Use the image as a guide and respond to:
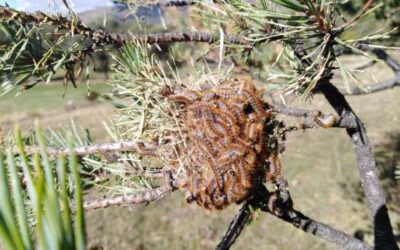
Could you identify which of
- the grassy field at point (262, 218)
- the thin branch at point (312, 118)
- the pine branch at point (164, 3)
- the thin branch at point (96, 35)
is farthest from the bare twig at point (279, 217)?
the grassy field at point (262, 218)

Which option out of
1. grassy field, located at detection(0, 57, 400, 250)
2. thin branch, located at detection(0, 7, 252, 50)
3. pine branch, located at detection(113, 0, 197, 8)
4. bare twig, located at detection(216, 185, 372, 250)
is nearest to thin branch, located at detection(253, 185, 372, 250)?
bare twig, located at detection(216, 185, 372, 250)

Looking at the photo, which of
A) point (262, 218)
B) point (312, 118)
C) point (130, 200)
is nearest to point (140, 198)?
point (130, 200)

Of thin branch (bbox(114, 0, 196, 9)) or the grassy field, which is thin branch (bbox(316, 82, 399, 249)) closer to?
thin branch (bbox(114, 0, 196, 9))

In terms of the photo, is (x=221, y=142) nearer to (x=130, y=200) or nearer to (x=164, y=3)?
(x=130, y=200)

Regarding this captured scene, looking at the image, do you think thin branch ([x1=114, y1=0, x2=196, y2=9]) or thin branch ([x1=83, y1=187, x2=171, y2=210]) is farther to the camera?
thin branch ([x1=114, y1=0, x2=196, y2=9])

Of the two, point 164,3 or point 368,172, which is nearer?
point 368,172

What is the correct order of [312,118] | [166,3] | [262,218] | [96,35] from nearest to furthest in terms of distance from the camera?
[96,35], [312,118], [166,3], [262,218]
